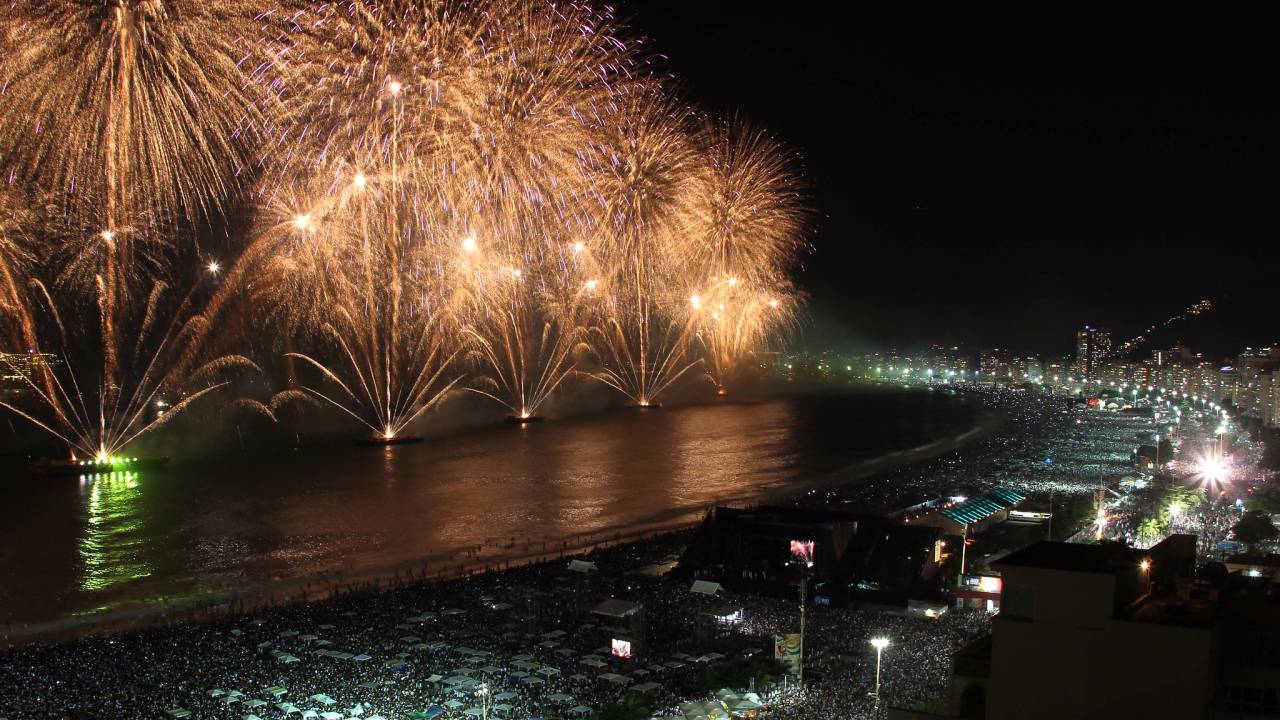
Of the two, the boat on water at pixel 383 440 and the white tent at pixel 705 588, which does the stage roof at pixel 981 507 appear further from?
the boat on water at pixel 383 440

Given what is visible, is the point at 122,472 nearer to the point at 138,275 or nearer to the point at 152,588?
the point at 138,275

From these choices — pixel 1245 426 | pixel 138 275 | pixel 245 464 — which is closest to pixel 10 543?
pixel 245 464

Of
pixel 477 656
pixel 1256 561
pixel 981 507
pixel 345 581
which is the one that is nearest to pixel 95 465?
pixel 345 581

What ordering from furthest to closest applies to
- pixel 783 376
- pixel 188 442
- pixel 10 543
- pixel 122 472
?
1. pixel 783 376
2. pixel 188 442
3. pixel 122 472
4. pixel 10 543

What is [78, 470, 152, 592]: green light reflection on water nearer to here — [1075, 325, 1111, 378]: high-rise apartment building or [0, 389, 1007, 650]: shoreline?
[0, 389, 1007, 650]: shoreline

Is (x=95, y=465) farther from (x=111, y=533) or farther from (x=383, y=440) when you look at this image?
(x=383, y=440)

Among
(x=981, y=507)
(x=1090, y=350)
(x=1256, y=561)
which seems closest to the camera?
(x=1256, y=561)

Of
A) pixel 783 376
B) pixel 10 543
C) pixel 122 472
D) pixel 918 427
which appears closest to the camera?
pixel 10 543
